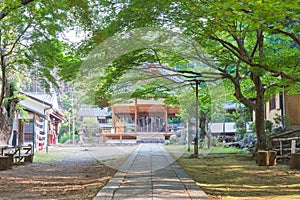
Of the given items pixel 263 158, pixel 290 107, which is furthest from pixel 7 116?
pixel 290 107

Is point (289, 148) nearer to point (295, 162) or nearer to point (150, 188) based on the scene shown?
point (295, 162)

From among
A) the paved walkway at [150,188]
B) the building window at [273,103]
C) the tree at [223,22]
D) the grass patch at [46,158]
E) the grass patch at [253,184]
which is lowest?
the grass patch at [46,158]

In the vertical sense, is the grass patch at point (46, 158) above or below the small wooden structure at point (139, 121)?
below

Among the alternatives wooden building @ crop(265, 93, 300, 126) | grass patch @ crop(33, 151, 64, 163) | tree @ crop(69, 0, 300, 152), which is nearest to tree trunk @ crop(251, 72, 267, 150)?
tree @ crop(69, 0, 300, 152)

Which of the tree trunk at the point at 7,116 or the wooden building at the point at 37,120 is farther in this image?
the wooden building at the point at 37,120

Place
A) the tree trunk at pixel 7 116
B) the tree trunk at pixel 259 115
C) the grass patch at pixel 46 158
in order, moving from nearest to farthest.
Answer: the tree trunk at pixel 259 115 < the tree trunk at pixel 7 116 < the grass patch at pixel 46 158

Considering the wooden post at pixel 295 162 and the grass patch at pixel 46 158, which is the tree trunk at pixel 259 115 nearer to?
the wooden post at pixel 295 162

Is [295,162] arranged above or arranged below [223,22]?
below

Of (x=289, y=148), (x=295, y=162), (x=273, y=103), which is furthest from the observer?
(x=273, y=103)

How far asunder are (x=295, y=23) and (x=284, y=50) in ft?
11.0

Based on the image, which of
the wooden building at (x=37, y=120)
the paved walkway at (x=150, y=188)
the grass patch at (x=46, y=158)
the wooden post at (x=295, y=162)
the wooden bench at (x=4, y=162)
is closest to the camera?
the paved walkway at (x=150, y=188)

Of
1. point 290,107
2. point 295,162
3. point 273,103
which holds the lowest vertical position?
point 295,162

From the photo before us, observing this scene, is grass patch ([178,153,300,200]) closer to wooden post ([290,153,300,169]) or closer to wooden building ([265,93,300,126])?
wooden post ([290,153,300,169])

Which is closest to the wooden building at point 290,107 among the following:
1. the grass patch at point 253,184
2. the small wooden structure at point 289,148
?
the small wooden structure at point 289,148
